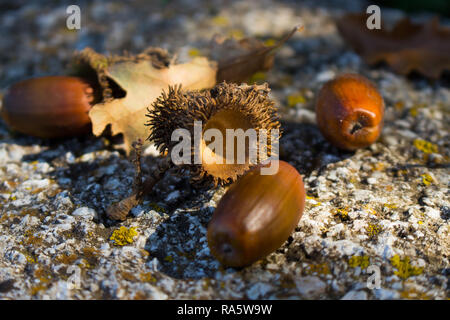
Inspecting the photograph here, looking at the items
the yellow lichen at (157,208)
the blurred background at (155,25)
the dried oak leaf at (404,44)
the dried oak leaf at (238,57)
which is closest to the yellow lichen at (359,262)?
the yellow lichen at (157,208)

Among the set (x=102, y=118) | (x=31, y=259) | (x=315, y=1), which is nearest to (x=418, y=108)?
(x=315, y=1)

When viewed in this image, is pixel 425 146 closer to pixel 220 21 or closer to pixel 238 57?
pixel 238 57

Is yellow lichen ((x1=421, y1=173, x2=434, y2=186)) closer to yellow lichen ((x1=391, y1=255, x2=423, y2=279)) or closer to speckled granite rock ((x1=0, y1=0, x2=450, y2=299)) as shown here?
speckled granite rock ((x1=0, y1=0, x2=450, y2=299))

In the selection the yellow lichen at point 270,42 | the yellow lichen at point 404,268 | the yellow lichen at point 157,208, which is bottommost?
the yellow lichen at point 404,268

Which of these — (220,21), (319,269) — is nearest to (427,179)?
(319,269)

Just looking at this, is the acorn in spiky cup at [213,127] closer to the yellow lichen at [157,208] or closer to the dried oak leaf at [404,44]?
the yellow lichen at [157,208]
